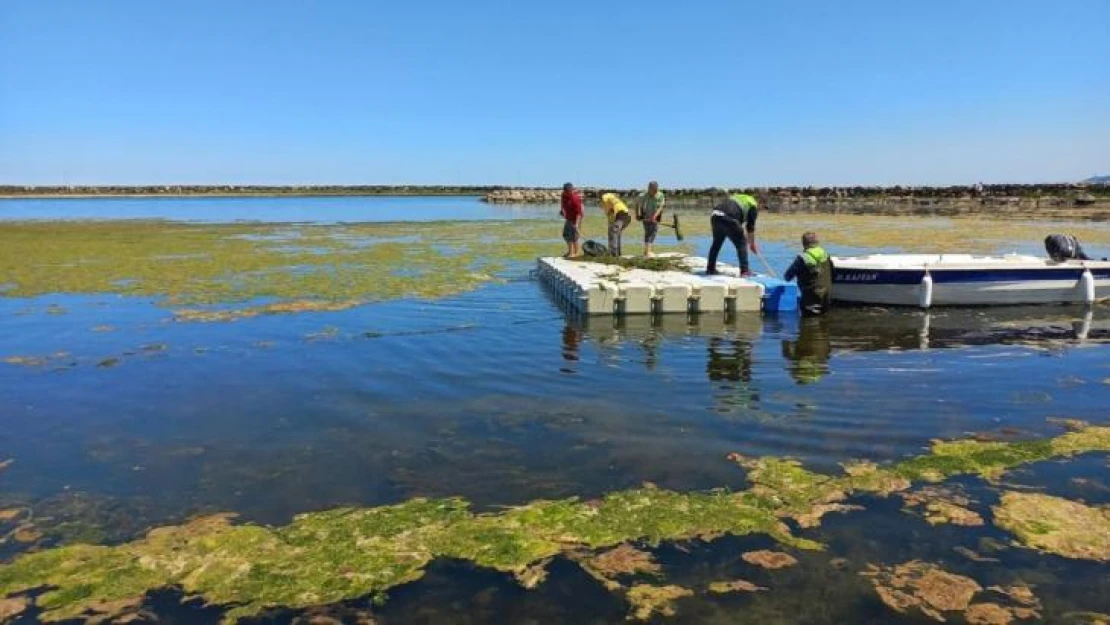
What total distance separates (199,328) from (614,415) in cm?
820

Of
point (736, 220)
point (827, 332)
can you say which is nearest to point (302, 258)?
point (736, 220)

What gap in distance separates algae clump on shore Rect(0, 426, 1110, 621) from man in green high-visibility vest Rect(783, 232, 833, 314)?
728 cm

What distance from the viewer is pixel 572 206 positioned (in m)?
17.9

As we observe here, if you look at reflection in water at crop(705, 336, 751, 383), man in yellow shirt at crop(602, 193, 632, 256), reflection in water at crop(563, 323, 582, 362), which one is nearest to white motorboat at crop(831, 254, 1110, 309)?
reflection in water at crop(705, 336, 751, 383)

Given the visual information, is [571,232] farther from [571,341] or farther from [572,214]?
[571,341]

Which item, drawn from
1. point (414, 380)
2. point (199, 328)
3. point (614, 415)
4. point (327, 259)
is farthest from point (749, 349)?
point (327, 259)

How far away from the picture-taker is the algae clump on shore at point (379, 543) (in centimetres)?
435

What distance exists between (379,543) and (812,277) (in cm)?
1007

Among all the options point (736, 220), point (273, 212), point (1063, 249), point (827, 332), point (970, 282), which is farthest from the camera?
point (273, 212)

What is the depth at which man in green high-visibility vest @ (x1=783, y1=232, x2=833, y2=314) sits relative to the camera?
12836 mm

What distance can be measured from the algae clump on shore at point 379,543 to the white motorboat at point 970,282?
28.4 ft

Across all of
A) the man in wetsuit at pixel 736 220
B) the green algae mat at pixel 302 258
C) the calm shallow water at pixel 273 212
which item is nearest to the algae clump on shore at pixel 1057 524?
the man in wetsuit at pixel 736 220

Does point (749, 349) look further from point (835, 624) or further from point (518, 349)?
point (835, 624)

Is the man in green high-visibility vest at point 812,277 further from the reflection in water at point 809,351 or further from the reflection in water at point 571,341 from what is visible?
the reflection in water at point 571,341
